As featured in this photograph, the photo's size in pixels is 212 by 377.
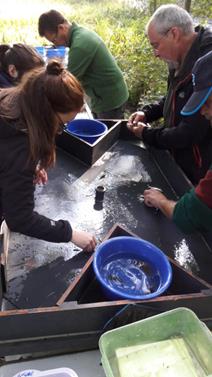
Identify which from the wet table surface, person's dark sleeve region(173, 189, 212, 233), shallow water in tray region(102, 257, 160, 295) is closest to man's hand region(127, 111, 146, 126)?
the wet table surface

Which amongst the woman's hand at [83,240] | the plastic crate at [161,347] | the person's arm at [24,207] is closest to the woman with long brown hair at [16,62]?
the person's arm at [24,207]

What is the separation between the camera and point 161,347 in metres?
1.16

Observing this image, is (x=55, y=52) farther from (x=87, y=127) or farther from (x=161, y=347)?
(x=161, y=347)

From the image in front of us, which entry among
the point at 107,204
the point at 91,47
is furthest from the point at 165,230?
the point at 91,47

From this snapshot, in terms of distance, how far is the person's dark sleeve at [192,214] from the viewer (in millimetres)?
1493

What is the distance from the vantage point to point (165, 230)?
178 cm

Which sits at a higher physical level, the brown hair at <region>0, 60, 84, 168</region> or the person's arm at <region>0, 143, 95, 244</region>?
the brown hair at <region>0, 60, 84, 168</region>

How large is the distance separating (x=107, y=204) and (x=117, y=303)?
30.7 inches

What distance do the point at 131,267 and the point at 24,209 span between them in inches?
20.8

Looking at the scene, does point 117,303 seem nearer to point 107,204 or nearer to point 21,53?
point 107,204

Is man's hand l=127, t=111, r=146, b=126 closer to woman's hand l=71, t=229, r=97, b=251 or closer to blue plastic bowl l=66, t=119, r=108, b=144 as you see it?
blue plastic bowl l=66, t=119, r=108, b=144

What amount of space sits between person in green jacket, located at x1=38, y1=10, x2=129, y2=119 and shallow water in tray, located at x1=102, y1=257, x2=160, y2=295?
2106 mm

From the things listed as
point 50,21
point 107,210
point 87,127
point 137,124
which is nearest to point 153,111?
point 137,124

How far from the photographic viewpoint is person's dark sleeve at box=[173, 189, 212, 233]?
149 cm
